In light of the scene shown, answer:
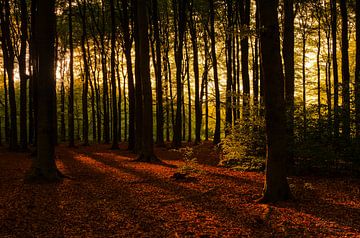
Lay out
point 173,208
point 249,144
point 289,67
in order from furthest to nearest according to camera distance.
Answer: point 249,144, point 289,67, point 173,208

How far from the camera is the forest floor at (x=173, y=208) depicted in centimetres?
554

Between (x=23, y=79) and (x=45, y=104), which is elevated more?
(x=23, y=79)

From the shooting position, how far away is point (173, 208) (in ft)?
23.4

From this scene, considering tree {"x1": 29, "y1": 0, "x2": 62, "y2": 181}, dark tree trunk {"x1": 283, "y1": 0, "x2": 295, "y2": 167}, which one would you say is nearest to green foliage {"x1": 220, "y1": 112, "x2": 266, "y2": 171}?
dark tree trunk {"x1": 283, "y1": 0, "x2": 295, "y2": 167}

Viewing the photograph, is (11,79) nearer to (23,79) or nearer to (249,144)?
(23,79)

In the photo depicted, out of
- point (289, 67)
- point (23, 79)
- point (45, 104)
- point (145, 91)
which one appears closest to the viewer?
point (45, 104)

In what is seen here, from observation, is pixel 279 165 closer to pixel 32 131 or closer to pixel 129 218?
pixel 129 218

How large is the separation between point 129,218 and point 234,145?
688 centimetres

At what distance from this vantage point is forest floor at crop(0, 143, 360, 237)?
18.2 feet

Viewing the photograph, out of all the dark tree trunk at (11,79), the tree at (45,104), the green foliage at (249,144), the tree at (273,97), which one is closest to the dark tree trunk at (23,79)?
the dark tree trunk at (11,79)

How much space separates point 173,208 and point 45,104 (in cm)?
556

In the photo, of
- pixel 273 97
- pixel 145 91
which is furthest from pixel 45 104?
pixel 273 97

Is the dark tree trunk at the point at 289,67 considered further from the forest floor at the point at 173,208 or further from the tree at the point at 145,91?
the tree at the point at 145,91

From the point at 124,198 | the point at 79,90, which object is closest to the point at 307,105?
the point at 124,198
